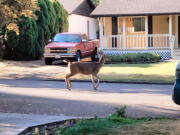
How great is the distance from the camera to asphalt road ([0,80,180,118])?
9.99m

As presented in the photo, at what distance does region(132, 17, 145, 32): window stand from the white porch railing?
1.12m

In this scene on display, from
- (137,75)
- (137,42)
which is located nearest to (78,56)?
(137,42)

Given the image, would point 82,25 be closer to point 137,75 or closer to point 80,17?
point 80,17

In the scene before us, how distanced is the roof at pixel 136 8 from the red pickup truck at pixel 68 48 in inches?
112

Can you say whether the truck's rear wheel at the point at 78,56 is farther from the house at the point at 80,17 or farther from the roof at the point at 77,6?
the roof at the point at 77,6

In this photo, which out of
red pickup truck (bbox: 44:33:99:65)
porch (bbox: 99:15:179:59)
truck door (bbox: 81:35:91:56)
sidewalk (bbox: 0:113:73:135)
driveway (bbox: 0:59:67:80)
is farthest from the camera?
porch (bbox: 99:15:179:59)

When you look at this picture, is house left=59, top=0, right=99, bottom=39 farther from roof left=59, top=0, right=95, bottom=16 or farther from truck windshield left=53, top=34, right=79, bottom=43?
truck windshield left=53, top=34, right=79, bottom=43

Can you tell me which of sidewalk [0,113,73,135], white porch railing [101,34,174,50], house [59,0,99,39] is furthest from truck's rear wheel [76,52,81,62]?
house [59,0,99,39]

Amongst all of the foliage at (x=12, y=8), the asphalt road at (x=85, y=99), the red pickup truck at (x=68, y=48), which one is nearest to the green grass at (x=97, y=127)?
the asphalt road at (x=85, y=99)

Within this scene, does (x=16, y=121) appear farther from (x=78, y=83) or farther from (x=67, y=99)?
(x=78, y=83)

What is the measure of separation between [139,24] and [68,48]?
294 inches

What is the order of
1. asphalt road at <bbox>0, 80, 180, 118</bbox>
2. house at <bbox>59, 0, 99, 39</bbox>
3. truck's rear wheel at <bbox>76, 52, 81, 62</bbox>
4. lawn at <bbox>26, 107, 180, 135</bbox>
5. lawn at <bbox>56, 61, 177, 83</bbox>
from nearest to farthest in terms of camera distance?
lawn at <bbox>26, 107, 180, 135</bbox> → asphalt road at <bbox>0, 80, 180, 118</bbox> → lawn at <bbox>56, 61, 177, 83</bbox> → truck's rear wheel at <bbox>76, 52, 81, 62</bbox> → house at <bbox>59, 0, 99, 39</bbox>

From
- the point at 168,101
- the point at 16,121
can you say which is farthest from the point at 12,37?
the point at 16,121

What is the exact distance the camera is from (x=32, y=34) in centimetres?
2683
